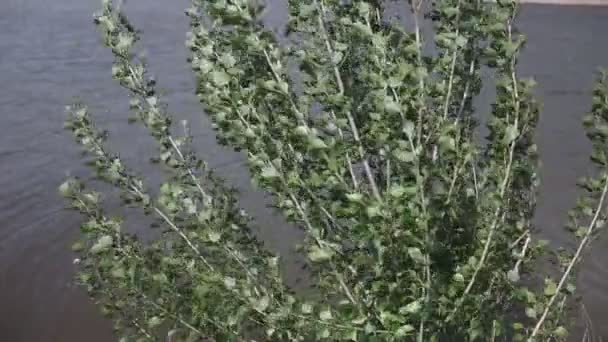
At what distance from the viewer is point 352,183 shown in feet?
6.52

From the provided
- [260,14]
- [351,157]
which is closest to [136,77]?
[260,14]

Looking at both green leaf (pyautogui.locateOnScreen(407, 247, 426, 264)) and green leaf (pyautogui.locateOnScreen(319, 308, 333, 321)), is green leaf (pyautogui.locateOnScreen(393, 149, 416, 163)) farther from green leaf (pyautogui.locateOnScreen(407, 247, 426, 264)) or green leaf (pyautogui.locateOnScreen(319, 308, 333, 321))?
green leaf (pyautogui.locateOnScreen(319, 308, 333, 321))

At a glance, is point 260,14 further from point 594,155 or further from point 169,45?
point 169,45

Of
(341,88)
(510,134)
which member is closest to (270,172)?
(341,88)

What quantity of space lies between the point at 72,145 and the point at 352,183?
23.2ft

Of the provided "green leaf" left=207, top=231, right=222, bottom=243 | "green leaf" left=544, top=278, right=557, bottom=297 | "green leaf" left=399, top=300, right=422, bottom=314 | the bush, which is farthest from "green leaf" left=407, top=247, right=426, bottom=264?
"green leaf" left=207, top=231, right=222, bottom=243

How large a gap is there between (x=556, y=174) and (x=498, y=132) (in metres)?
5.60

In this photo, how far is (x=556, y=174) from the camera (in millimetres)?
7113

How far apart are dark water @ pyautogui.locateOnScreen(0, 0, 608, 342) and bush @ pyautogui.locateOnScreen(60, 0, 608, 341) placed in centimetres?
110

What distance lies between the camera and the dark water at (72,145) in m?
5.50

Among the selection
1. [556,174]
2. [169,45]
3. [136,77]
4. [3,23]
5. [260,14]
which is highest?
[260,14]

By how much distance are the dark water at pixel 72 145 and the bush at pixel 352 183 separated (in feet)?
3.60

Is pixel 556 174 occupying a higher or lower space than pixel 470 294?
lower

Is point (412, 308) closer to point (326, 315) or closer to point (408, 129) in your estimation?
point (326, 315)
